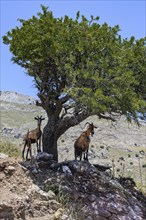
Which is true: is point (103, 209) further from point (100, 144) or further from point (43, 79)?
point (100, 144)

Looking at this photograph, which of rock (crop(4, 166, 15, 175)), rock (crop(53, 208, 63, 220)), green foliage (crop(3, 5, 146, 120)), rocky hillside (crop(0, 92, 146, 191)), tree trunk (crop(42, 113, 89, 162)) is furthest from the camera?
rocky hillside (crop(0, 92, 146, 191))

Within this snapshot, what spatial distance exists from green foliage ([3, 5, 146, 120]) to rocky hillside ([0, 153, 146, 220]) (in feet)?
8.92

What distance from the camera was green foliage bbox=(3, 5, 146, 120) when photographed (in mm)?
13859

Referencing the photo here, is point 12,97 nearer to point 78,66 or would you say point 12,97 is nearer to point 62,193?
point 78,66

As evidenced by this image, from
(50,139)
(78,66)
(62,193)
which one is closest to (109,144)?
(50,139)

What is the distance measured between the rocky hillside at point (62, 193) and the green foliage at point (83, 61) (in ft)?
8.92

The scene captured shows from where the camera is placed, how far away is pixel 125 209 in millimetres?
12898

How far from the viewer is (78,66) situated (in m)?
15.3

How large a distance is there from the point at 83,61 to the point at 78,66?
41 centimetres

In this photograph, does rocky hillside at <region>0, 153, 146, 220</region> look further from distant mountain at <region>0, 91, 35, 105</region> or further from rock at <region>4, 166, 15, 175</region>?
→ distant mountain at <region>0, 91, 35, 105</region>

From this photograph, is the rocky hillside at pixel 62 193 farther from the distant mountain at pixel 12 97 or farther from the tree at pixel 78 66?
the distant mountain at pixel 12 97

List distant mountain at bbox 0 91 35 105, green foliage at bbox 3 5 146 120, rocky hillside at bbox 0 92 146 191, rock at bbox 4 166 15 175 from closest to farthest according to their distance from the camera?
rock at bbox 4 166 15 175
green foliage at bbox 3 5 146 120
rocky hillside at bbox 0 92 146 191
distant mountain at bbox 0 91 35 105

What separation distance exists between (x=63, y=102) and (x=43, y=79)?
1.52 metres

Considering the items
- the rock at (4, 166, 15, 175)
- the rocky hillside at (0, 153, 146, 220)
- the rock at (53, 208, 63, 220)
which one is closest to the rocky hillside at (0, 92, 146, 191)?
the rocky hillside at (0, 153, 146, 220)
